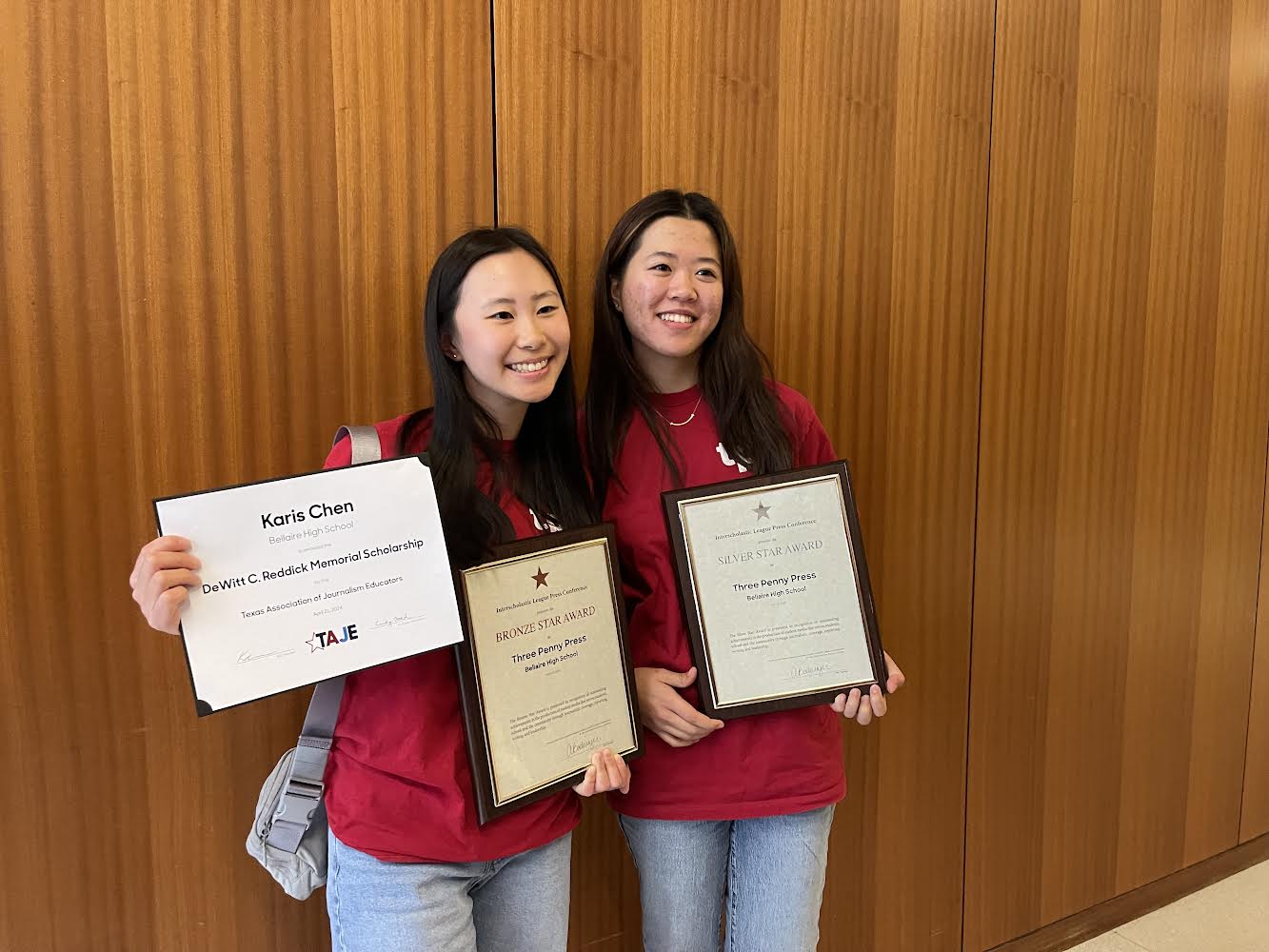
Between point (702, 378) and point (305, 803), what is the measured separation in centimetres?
84

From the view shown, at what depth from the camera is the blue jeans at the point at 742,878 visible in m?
1.42

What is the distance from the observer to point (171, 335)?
136 centimetres

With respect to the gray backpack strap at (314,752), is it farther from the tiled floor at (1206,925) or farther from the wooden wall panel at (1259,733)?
the wooden wall panel at (1259,733)

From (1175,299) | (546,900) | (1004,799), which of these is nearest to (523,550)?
(546,900)

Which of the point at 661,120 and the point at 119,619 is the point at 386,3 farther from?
the point at 119,619

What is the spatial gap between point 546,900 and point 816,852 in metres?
0.44

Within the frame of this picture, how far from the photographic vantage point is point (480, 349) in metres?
1.24

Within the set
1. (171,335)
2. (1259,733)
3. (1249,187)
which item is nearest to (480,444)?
(171,335)

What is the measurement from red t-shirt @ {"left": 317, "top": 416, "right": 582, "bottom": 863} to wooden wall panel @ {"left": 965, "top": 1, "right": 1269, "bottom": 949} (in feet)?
4.74

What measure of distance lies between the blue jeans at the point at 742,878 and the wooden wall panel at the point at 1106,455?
3.20 feet
